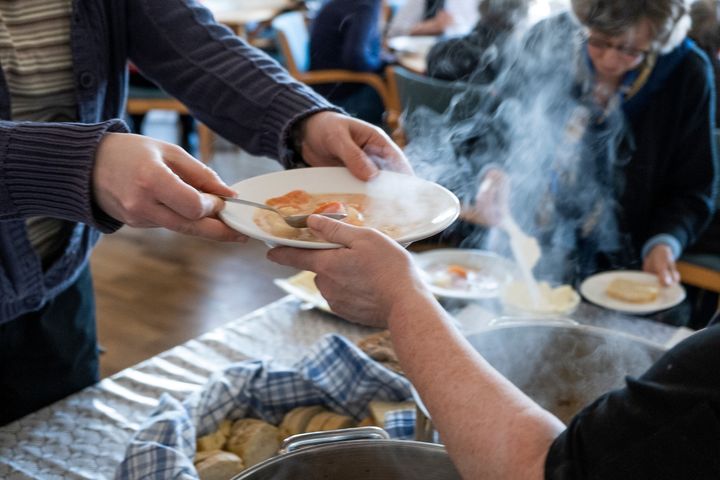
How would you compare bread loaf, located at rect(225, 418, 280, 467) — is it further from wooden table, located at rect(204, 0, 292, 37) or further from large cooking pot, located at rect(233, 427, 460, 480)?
wooden table, located at rect(204, 0, 292, 37)

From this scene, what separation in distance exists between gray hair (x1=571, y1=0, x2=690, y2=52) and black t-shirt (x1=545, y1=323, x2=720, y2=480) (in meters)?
1.50

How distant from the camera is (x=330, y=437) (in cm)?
86

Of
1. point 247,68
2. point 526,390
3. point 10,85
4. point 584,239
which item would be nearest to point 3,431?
point 10,85

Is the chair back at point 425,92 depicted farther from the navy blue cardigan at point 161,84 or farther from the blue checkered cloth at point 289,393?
the blue checkered cloth at point 289,393

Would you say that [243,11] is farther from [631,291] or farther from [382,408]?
[382,408]

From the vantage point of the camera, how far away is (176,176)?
0.84 m

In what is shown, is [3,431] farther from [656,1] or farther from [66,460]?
[656,1]

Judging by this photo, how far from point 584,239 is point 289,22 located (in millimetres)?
2795

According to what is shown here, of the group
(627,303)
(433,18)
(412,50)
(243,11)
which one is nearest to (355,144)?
(627,303)

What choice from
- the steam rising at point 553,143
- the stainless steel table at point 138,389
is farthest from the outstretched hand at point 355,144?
the steam rising at point 553,143

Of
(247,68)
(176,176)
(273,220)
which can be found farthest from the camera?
(247,68)

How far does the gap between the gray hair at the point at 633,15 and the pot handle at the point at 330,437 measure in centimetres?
146

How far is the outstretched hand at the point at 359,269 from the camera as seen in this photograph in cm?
81

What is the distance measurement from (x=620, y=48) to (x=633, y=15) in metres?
0.09
